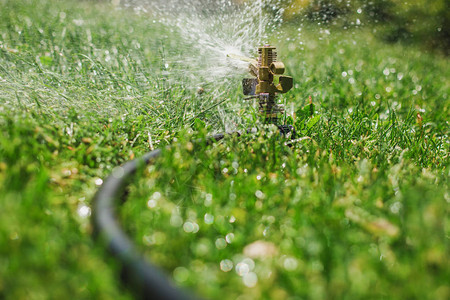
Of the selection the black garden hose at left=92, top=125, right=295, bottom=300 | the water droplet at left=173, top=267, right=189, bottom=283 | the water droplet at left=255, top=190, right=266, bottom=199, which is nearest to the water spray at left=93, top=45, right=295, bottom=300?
the black garden hose at left=92, top=125, right=295, bottom=300

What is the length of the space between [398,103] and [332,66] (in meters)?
1.29

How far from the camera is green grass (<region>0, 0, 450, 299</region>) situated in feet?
3.51

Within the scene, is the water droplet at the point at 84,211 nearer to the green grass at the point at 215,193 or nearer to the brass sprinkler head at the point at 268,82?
the green grass at the point at 215,193

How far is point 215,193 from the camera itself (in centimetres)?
157

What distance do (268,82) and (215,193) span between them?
2.99ft

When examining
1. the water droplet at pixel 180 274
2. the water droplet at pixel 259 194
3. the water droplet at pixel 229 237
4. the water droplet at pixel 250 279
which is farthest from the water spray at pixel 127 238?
the water droplet at pixel 259 194

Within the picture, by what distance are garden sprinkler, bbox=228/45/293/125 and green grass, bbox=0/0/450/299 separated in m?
0.12

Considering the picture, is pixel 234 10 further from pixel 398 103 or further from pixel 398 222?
pixel 398 222

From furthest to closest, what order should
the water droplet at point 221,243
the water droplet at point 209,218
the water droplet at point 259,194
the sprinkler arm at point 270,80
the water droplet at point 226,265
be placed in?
the sprinkler arm at point 270,80 → the water droplet at point 259,194 → the water droplet at point 209,218 → the water droplet at point 221,243 → the water droplet at point 226,265

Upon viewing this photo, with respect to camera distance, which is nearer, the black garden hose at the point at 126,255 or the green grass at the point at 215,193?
the black garden hose at the point at 126,255

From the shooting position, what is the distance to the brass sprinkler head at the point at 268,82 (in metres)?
2.17

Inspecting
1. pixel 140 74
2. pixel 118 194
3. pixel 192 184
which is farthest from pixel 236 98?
pixel 118 194

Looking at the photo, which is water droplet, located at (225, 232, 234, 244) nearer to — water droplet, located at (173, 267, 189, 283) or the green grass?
the green grass

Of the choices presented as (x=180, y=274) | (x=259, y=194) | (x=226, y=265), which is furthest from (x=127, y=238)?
(x=259, y=194)
